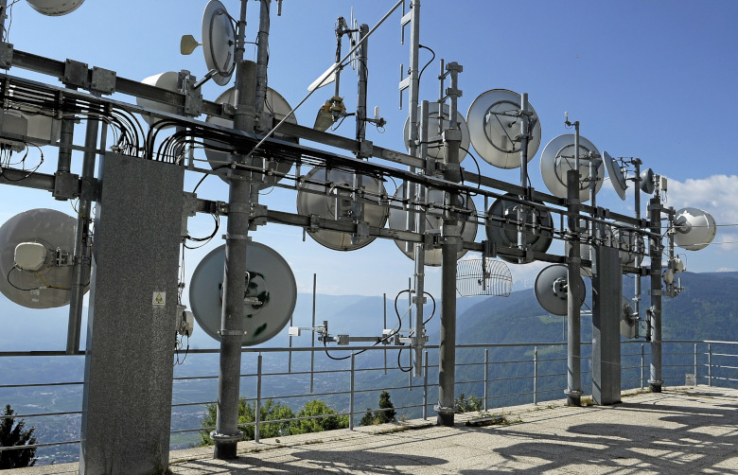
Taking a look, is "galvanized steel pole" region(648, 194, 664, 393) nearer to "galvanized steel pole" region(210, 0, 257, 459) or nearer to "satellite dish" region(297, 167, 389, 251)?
"satellite dish" region(297, 167, 389, 251)

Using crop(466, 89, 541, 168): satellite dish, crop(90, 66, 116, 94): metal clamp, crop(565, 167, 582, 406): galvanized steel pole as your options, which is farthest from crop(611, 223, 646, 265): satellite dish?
crop(90, 66, 116, 94): metal clamp

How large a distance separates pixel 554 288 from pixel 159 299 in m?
9.98

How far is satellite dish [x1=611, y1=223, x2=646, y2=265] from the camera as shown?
1441cm

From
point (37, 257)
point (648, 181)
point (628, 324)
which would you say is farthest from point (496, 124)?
point (37, 257)

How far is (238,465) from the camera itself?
680 centimetres

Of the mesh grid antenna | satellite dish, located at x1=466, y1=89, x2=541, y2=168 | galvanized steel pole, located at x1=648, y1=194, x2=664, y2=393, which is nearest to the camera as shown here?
the mesh grid antenna

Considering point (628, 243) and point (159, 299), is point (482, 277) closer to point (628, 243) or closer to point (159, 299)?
point (628, 243)

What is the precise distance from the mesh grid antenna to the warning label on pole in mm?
6396

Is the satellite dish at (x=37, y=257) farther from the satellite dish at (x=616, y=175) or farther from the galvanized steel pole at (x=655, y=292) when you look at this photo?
the galvanized steel pole at (x=655, y=292)

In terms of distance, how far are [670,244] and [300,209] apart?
11170mm

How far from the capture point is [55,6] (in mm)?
6617

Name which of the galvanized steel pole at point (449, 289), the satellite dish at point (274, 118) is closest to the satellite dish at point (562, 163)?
the galvanized steel pole at point (449, 289)

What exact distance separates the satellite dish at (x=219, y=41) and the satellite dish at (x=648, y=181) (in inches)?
480

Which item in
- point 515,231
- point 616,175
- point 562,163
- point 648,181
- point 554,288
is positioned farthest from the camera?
point 648,181
